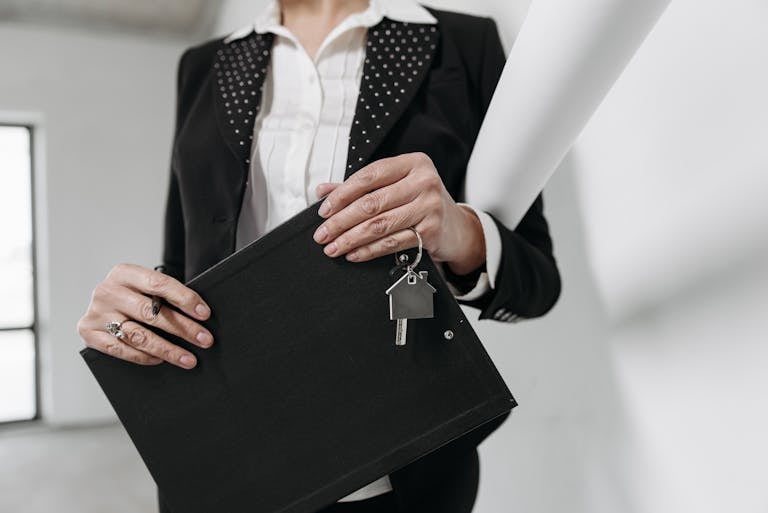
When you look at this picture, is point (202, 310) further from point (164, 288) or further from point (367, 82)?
point (367, 82)

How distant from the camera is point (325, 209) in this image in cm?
51

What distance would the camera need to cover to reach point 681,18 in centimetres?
62

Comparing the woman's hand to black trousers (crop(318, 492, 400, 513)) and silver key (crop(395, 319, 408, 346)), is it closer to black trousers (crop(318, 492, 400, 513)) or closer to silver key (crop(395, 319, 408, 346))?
silver key (crop(395, 319, 408, 346))

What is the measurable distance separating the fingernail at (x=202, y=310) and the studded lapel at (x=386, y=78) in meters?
0.24

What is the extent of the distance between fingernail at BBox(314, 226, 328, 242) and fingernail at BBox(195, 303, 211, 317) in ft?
0.41

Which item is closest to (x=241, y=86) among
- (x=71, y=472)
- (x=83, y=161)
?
(x=71, y=472)

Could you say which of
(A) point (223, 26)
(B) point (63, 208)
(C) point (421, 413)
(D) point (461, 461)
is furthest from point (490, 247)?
(B) point (63, 208)

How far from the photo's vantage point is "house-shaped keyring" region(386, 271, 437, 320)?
51 centimetres

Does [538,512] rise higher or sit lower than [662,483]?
lower

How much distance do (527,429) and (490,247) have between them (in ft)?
1.46

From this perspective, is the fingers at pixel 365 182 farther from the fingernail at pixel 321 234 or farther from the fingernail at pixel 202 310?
the fingernail at pixel 202 310

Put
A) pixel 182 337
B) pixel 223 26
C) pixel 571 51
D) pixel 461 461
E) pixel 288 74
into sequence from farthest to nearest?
pixel 223 26 → pixel 288 74 → pixel 461 461 → pixel 182 337 → pixel 571 51

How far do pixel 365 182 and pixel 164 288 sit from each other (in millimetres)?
215

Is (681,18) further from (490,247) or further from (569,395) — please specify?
(569,395)
